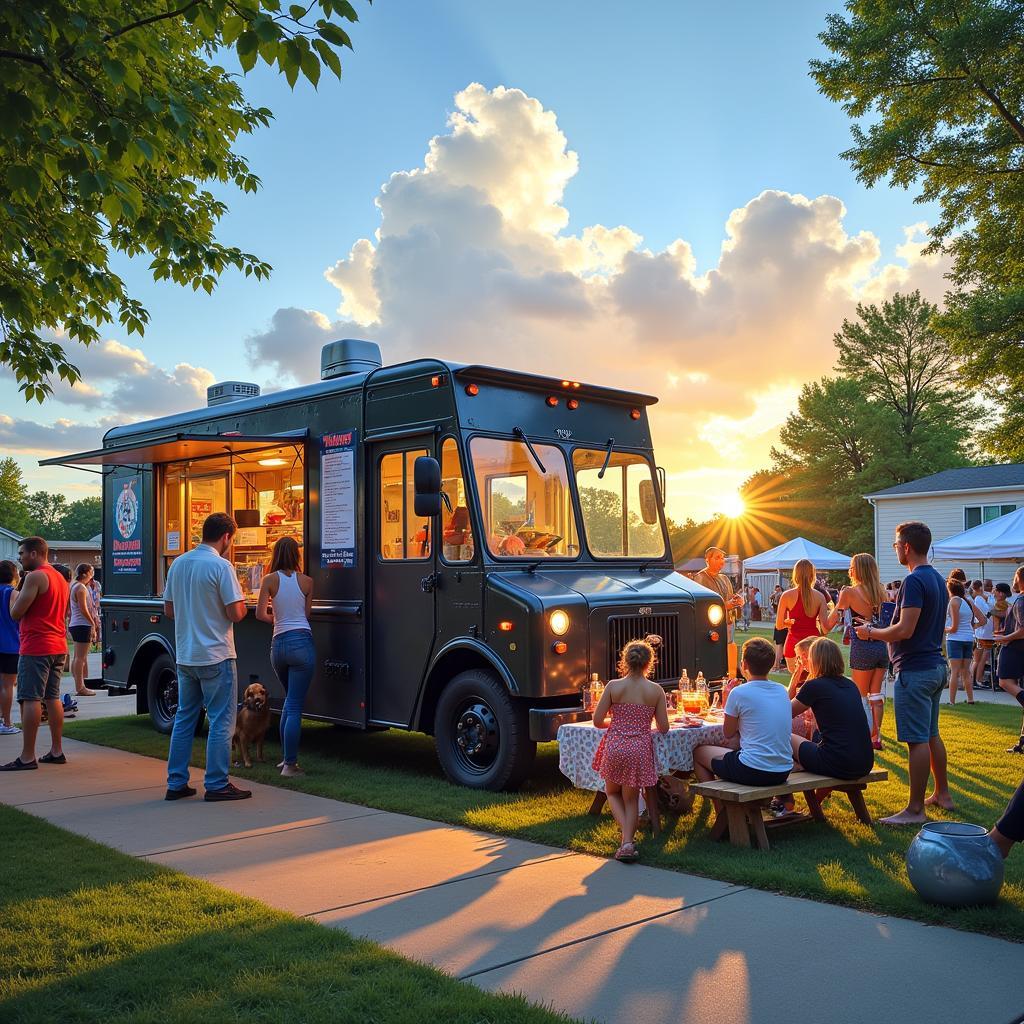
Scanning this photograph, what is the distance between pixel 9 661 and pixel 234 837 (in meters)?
5.23

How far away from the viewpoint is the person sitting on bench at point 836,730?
6500 mm

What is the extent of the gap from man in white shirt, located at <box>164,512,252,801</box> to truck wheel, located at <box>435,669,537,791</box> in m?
1.60

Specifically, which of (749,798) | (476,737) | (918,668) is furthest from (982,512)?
(749,798)

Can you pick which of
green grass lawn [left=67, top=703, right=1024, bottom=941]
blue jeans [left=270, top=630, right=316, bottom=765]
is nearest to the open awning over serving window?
blue jeans [left=270, top=630, right=316, bottom=765]

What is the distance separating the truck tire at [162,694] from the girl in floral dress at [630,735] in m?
6.15

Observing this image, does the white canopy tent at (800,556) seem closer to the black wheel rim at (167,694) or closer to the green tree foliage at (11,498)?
the black wheel rim at (167,694)

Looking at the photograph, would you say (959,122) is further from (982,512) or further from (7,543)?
(7,543)

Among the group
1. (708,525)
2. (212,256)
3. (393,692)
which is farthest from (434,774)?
(708,525)

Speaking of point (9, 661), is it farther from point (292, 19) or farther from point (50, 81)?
point (292, 19)

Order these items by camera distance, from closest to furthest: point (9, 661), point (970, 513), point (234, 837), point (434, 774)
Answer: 1. point (234, 837)
2. point (434, 774)
3. point (9, 661)
4. point (970, 513)

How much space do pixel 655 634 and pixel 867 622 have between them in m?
2.29

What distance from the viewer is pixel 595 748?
22.0 feet

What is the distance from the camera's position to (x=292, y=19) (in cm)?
440

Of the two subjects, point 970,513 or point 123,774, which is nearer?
point 123,774
